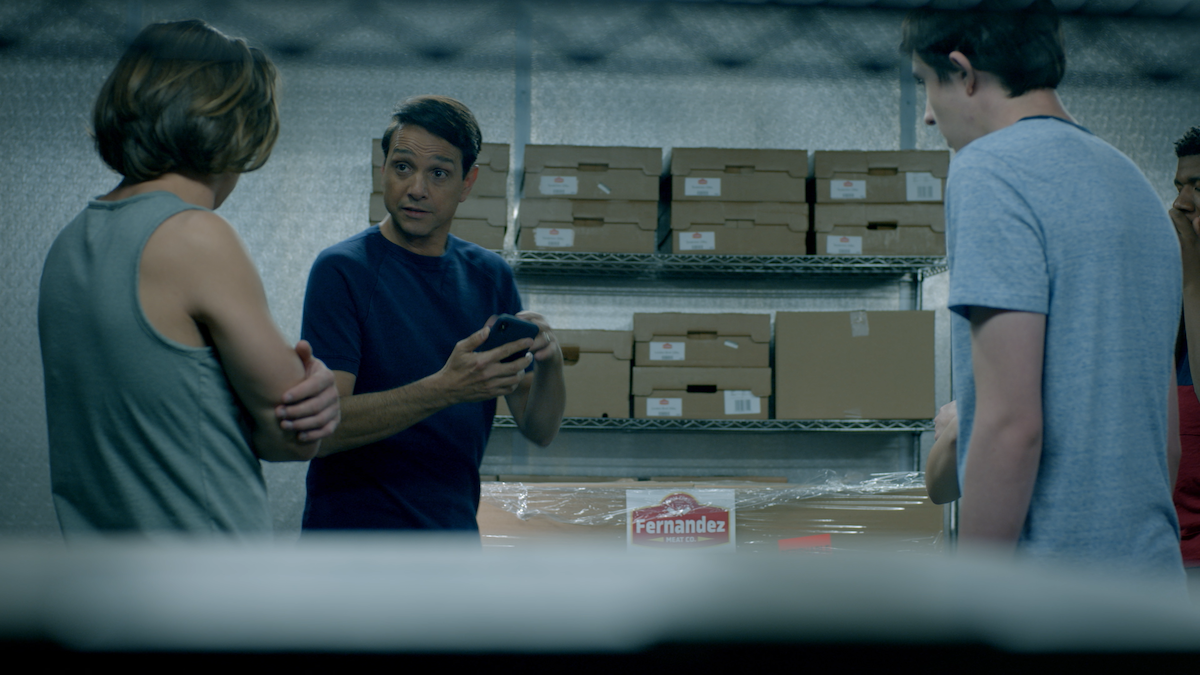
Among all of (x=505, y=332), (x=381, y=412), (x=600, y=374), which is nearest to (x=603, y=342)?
(x=600, y=374)

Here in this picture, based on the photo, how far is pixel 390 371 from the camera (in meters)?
1.23

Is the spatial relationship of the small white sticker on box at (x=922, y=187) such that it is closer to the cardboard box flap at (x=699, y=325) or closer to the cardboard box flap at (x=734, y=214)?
the cardboard box flap at (x=734, y=214)

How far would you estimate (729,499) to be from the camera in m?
2.28

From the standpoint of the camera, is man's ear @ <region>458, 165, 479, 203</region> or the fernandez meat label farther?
the fernandez meat label

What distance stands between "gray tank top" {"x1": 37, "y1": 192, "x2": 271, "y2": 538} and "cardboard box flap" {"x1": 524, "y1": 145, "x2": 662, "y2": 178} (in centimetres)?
185

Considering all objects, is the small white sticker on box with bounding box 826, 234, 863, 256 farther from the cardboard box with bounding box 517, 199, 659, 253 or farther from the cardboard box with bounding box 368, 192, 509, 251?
the cardboard box with bounding box 368, 192, 509, 251

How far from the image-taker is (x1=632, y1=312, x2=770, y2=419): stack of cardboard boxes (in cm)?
255

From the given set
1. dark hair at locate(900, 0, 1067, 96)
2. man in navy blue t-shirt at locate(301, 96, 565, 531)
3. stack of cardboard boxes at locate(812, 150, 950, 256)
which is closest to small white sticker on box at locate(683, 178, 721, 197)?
stack of cardboard boxes at locate(812, 150, 950, 256)

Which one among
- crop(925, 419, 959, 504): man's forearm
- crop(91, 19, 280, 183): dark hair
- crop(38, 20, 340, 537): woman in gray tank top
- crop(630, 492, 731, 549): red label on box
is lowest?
crop(630, 492, 731, 549): red label on box

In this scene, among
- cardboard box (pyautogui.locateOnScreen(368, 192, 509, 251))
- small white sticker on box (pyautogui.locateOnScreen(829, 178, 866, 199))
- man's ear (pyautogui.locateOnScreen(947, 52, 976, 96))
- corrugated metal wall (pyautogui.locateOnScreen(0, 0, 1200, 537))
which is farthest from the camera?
corrugated metal wall (pyautogui.locateOnScreen(0, 0, 1200, 537))

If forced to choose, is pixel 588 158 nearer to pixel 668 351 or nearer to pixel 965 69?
pixel 668 351

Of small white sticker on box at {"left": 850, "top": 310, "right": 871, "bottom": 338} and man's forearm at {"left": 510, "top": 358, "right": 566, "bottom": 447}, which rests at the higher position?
small white sticker on box at {"left": 850, "top": 310, "right": 871, "bottom": 338}

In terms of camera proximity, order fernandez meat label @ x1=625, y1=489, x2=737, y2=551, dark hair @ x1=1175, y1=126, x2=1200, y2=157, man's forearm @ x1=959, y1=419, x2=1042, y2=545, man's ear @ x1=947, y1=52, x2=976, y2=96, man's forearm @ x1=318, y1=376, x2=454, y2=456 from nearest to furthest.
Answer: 1. man's forearm @ x1=959, y1=419, x2=1042, y2=545
2. man's ear @ x1=947, y1=52, x2=976, y2=96
3. man's forearm @ x1=318, y1=376, x2=454, y2=456
4. dark hair @ x1=1175, y1=126, x2=1200, y2=157
5. fernandez meat label @ x1=625, y1=489, x2=737, y2=551

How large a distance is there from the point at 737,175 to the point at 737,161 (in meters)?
0.04
